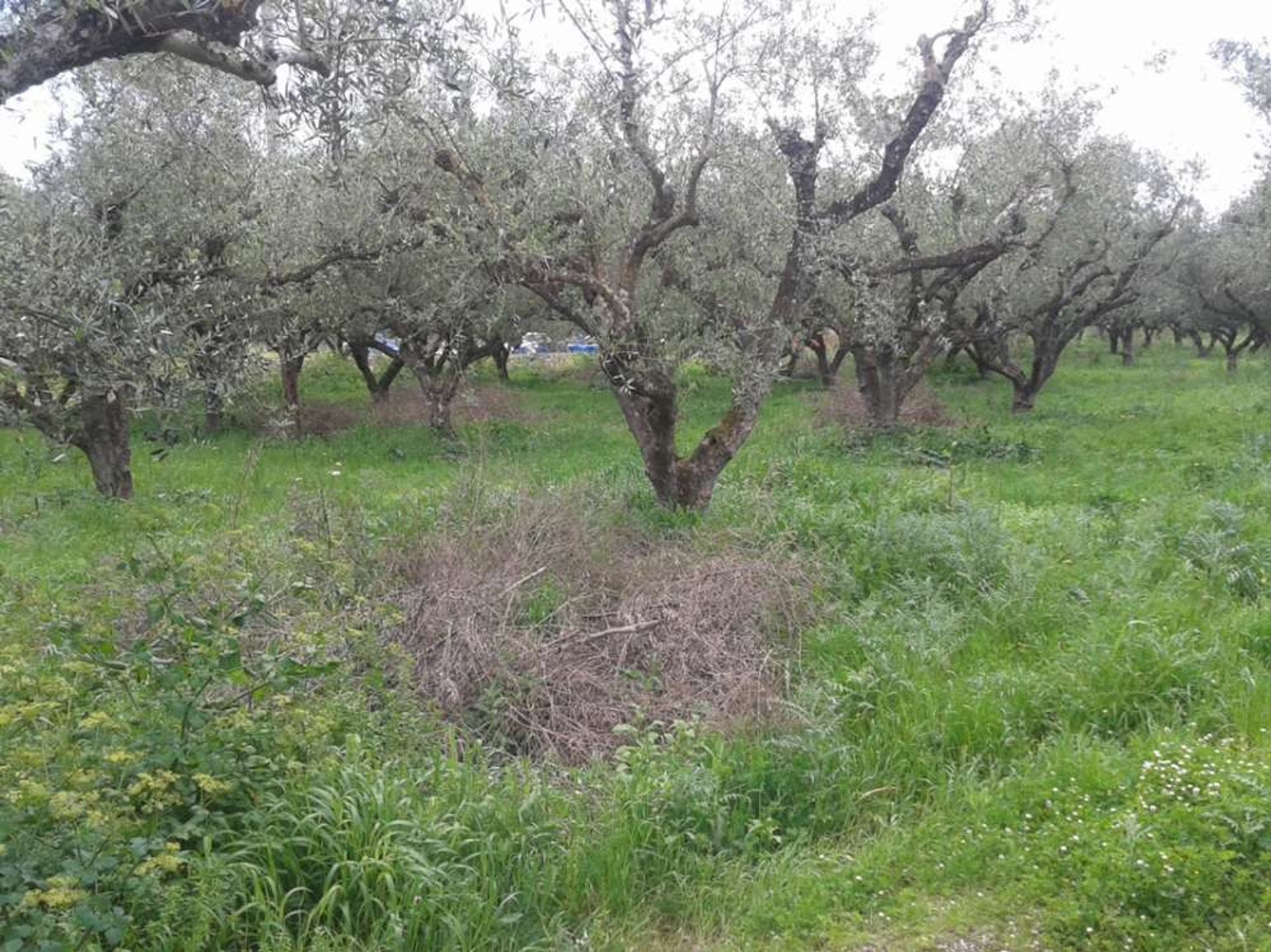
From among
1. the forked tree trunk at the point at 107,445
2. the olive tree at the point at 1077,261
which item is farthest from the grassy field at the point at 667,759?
the olive tree at the point at 1077,261

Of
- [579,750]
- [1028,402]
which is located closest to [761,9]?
[579,750]

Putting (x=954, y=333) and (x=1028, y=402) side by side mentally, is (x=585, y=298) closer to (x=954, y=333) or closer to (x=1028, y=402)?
(x=954, y=333)

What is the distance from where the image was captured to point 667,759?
461cm

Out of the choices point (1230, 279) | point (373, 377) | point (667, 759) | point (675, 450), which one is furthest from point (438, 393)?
point (1230, 279)

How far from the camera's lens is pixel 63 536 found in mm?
9242

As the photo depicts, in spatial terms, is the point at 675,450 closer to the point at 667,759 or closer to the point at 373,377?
the point at 667,759

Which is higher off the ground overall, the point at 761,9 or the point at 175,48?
the point at 761,9

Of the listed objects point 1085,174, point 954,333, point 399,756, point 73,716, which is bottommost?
point 399,756

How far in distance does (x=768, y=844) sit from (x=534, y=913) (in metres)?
1.12

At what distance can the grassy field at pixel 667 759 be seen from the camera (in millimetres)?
3381

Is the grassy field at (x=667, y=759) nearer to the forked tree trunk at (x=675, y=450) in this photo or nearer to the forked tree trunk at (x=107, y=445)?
the forked tree trunk at (x=675, y=450)

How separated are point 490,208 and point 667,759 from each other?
449 cm

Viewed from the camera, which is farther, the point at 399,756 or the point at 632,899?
the point at 399,756

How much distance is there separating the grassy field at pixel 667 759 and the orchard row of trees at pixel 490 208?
45.4 inches
